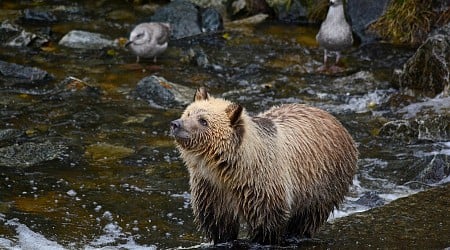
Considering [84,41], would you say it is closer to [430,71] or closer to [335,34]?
[335,34]

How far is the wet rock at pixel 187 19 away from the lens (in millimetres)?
16031

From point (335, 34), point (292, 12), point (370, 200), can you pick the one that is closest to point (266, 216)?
point (370, 200)

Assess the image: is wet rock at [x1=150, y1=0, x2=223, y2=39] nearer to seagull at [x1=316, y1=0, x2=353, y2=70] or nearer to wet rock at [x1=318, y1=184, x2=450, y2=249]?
seagull at [x1=316, y1=0, x2=353, y2=70]

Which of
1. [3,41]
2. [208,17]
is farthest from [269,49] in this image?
[3,41]

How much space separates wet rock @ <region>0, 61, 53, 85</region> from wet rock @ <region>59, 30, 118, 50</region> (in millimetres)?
1881

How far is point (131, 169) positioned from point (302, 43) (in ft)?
22.2

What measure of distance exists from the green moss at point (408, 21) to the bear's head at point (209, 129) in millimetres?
9623

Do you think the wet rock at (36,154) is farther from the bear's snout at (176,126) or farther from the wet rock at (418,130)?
the wet rock at (418,130)

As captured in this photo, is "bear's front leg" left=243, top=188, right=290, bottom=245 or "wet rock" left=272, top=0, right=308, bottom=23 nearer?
"bear's front leg" left=243, top=188, right=290, bottom=245

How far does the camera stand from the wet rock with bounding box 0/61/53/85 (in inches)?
495

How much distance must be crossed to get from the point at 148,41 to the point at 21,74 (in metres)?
2.27

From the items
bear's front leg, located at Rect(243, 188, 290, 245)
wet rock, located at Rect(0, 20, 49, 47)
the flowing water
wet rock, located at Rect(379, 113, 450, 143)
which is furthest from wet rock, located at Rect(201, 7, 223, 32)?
bear's front leg, located at Rect(243, 188, 290, 245)

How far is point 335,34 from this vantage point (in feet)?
45.5

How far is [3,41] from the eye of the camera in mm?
14680
